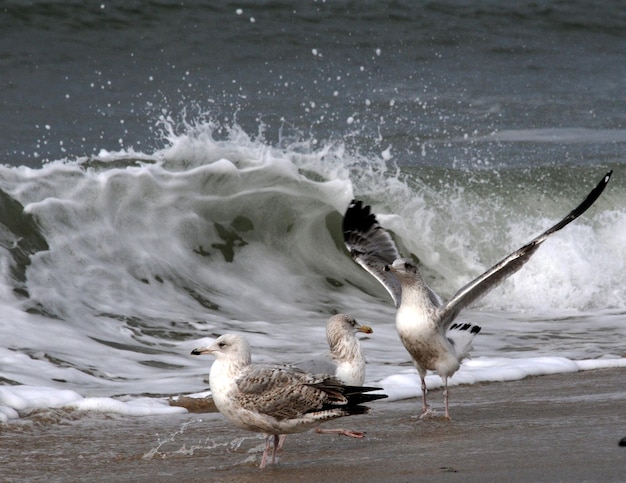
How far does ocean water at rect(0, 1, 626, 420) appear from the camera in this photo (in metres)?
8.37

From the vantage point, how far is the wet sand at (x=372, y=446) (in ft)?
15.3

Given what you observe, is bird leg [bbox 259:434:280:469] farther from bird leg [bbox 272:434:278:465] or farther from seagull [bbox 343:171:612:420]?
seagull [bbox 343:171:612:420]

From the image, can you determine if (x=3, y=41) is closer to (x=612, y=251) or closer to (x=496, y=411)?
(x=612, y=251)

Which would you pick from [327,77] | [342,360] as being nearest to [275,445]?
[342,360]

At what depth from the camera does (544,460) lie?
4703 mm

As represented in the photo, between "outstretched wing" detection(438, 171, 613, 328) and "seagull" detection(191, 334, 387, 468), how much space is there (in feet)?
4.74

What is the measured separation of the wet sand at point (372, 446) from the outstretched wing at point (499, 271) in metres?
0.57

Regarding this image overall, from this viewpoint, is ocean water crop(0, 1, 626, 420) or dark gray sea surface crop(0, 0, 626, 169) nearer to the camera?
ocean water crop(0, 1, 626, 420)

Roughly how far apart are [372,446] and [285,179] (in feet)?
24.4

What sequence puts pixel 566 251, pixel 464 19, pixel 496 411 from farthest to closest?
pixel 464 19
pixel 566 251
pixel 496 411

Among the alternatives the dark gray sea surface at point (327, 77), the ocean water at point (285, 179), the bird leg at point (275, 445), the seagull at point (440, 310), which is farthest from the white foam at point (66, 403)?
the dark gray sea surface at point (327, 77)

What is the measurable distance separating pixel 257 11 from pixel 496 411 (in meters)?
15.8

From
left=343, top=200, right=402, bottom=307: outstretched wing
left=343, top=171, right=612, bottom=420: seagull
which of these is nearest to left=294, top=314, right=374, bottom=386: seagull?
left=343, top=171, right=612, bottom=420: seagull

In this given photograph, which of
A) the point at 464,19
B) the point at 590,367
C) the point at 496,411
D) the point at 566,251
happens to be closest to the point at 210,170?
the point at 566,251
